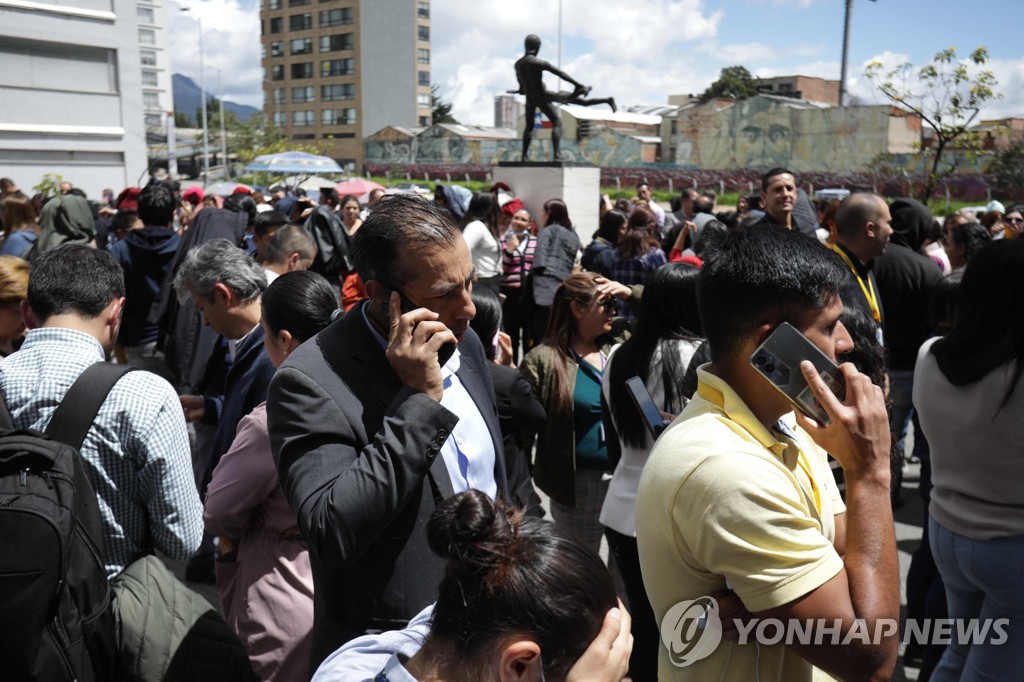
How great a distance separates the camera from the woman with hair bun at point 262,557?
2734 mm

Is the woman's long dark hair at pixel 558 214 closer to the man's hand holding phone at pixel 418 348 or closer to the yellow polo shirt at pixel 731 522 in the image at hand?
the man's hand holding phone at pixel 418 348

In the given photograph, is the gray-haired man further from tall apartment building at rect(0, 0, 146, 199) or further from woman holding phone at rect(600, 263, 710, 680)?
tall apartment building at rect(0, 0, 146, 199)

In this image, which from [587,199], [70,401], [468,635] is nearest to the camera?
[468,635]

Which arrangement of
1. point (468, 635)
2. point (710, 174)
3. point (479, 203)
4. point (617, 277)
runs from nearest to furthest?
1. point (468, 635)
2. point (617, 277)
3. point (479, 203)
4. point (710, 174)

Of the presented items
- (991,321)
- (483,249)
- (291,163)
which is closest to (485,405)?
(991,321)

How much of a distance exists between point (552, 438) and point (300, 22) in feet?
326

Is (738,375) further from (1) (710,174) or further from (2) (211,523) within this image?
(1) (710,174)

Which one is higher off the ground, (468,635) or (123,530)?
(468,635)

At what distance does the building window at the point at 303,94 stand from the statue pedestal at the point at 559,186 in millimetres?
86042

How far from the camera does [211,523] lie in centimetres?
277

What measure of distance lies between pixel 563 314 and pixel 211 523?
6.51 ft

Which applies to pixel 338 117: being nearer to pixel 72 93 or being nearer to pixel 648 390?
pixel 72 93

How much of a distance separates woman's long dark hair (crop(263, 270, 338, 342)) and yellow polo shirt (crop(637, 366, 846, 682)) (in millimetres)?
1685

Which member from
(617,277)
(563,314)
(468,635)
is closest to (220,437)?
(563,314)
